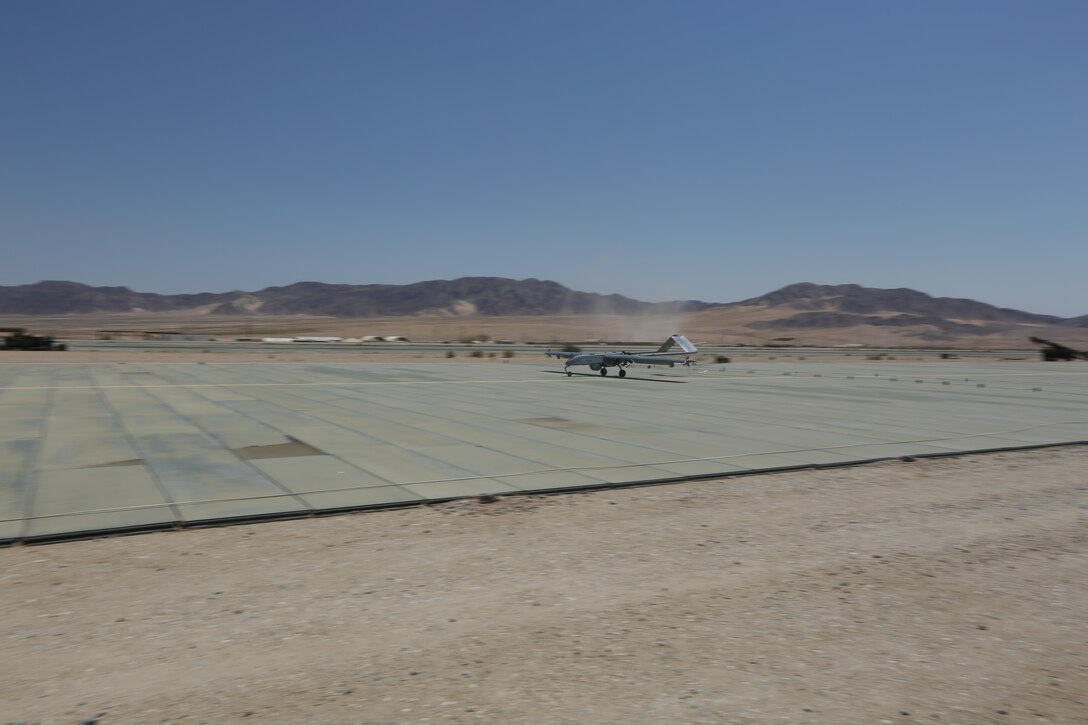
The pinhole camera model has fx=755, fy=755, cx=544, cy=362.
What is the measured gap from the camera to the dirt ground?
188 inches

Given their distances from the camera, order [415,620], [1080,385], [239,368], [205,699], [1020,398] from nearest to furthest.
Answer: [205,699], [415,620], [1020,398], [1080,385], [239,368]

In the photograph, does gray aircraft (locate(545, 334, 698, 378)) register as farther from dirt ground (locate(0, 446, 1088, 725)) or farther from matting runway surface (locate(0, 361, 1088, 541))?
dirt ground (locate(0, 446, 1088, 725))

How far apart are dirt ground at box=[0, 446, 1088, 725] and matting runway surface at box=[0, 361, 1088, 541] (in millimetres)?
1650

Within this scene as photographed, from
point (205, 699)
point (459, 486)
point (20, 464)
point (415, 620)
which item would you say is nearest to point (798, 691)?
point (415, 620)

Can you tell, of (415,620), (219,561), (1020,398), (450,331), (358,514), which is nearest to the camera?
(415,620)

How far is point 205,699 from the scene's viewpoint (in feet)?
15.6

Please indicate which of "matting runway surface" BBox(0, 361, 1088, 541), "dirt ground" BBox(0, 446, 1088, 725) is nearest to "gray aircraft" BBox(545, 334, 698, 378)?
"matting runway surface" BBox(0, 361, 1088, 541)

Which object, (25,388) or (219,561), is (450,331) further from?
(219,561)

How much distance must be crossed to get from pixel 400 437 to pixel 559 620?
1043 cm

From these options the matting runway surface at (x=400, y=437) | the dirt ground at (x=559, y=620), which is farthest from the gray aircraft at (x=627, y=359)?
the dirt ground at (x=559, y=620)

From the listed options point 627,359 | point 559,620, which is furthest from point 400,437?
point 627,359

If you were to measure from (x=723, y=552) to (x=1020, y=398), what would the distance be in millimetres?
26649

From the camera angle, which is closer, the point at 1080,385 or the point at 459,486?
the point at 459,486

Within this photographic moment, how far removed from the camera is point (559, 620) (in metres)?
6.12
